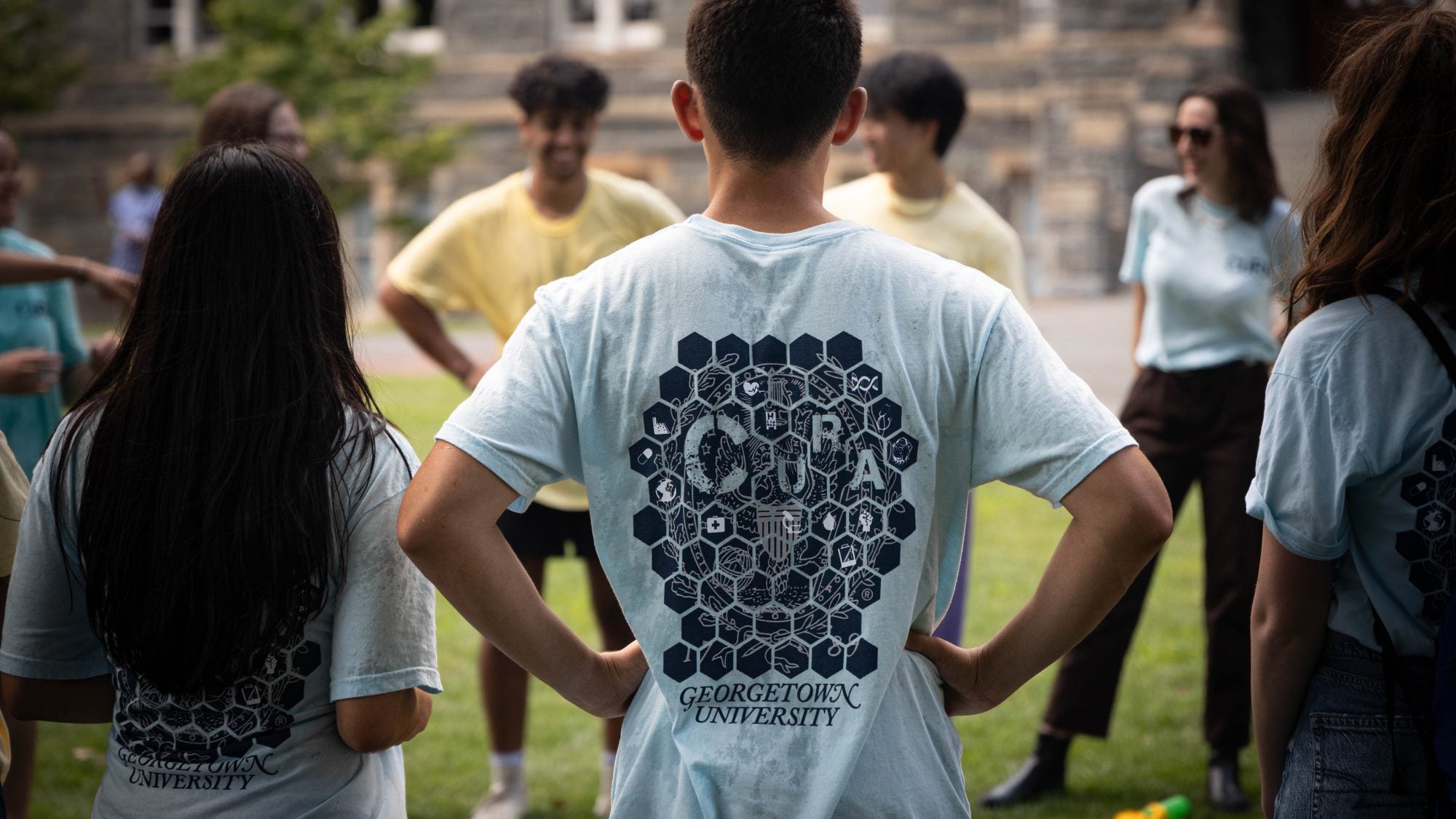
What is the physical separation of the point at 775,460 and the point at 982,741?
3607mm

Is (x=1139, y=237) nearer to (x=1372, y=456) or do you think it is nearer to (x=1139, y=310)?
(x=1139, y=310)

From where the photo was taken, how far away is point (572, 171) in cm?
447

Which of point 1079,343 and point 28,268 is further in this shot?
point 1079,343

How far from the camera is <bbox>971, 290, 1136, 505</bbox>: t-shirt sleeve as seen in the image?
5.99 feet

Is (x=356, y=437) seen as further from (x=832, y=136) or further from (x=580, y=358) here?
(x=832, y=136)

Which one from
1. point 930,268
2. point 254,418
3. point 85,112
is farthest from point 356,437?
point 85,112

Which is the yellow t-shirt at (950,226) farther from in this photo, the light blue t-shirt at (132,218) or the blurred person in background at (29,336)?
the light blue t-shirt at (132,218)

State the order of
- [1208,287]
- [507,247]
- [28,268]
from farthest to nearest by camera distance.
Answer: [1208,287] < [507,247] < [28,268]

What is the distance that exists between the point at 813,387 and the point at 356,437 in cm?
71

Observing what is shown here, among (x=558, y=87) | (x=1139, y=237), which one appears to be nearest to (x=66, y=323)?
(x=558, y=87)

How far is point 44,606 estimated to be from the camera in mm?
2125

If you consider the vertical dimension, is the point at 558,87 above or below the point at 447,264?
above

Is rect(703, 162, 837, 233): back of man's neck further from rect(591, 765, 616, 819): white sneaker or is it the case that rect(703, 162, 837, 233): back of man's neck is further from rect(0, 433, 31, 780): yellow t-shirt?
rect(591, 765, 616, 819): white sneaker

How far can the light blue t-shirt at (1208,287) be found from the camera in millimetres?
4605
